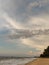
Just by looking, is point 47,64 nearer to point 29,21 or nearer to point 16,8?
point 29,21

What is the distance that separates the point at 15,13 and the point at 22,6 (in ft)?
1.43

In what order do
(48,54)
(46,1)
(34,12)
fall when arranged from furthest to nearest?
(48,54)
(34,12)
(46,1)

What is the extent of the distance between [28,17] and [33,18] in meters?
0.23

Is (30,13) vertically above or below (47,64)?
above

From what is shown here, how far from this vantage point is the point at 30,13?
968cm

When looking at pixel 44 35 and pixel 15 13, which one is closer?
pixel 15 13

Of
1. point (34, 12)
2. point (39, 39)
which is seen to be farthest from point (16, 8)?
point (39, 39)

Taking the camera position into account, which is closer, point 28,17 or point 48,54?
point 28,17

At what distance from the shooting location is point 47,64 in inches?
387

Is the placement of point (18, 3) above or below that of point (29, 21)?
above

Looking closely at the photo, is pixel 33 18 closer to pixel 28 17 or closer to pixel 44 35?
pixel 28 17

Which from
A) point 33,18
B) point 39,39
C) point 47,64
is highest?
point 33,18

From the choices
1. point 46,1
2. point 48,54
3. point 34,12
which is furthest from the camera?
point 48,54

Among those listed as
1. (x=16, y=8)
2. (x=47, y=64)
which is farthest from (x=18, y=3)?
(x=47, y=64)
